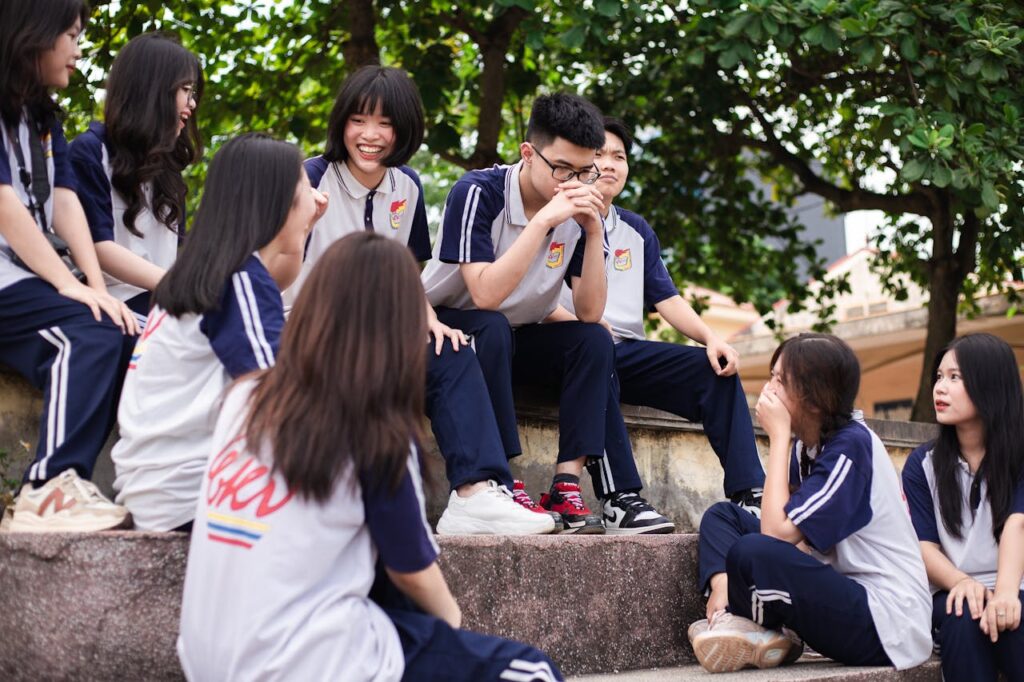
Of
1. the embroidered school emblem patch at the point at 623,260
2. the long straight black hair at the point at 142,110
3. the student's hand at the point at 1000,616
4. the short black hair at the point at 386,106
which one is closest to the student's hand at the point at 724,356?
the embroidered school emblem patch at the point at 623,260

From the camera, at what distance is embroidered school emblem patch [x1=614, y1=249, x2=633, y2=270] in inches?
207

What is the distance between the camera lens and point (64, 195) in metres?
3.67

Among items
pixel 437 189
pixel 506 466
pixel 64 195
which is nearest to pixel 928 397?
pixel 506 466

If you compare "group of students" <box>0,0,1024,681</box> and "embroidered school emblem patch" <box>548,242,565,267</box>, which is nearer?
"group of students" <box>0,0,1024,681</box>

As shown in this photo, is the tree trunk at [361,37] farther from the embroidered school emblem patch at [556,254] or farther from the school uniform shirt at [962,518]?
the school uniform shirt at [962,518]

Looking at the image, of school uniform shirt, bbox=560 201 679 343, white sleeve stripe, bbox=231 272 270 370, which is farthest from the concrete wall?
white sleeve stripe, bbox=231 272 270 370

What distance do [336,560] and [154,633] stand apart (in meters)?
0.80

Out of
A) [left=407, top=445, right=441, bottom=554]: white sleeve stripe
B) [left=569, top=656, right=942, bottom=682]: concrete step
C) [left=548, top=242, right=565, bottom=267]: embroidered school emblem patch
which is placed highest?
[left=548, top=242, right=565, bottom=267]: embroidered school emblem patch

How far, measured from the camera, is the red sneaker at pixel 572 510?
418 centimetres

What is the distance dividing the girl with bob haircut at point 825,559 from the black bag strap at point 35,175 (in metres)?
2.43

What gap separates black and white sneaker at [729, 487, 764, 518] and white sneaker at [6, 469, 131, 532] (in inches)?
93.9

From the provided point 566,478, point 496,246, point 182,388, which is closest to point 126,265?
point 182,388

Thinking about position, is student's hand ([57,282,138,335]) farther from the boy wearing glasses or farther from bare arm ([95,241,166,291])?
the boy wearing glasses

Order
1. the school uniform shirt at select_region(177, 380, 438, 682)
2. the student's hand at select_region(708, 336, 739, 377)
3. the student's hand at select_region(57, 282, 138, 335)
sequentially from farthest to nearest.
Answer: the student's hand at select_region(708, 336, 739, 377), the student's hand at select_region(57, 282, 138, 335), the school uniform shirt at select_region(177, 380, 438, 682)
